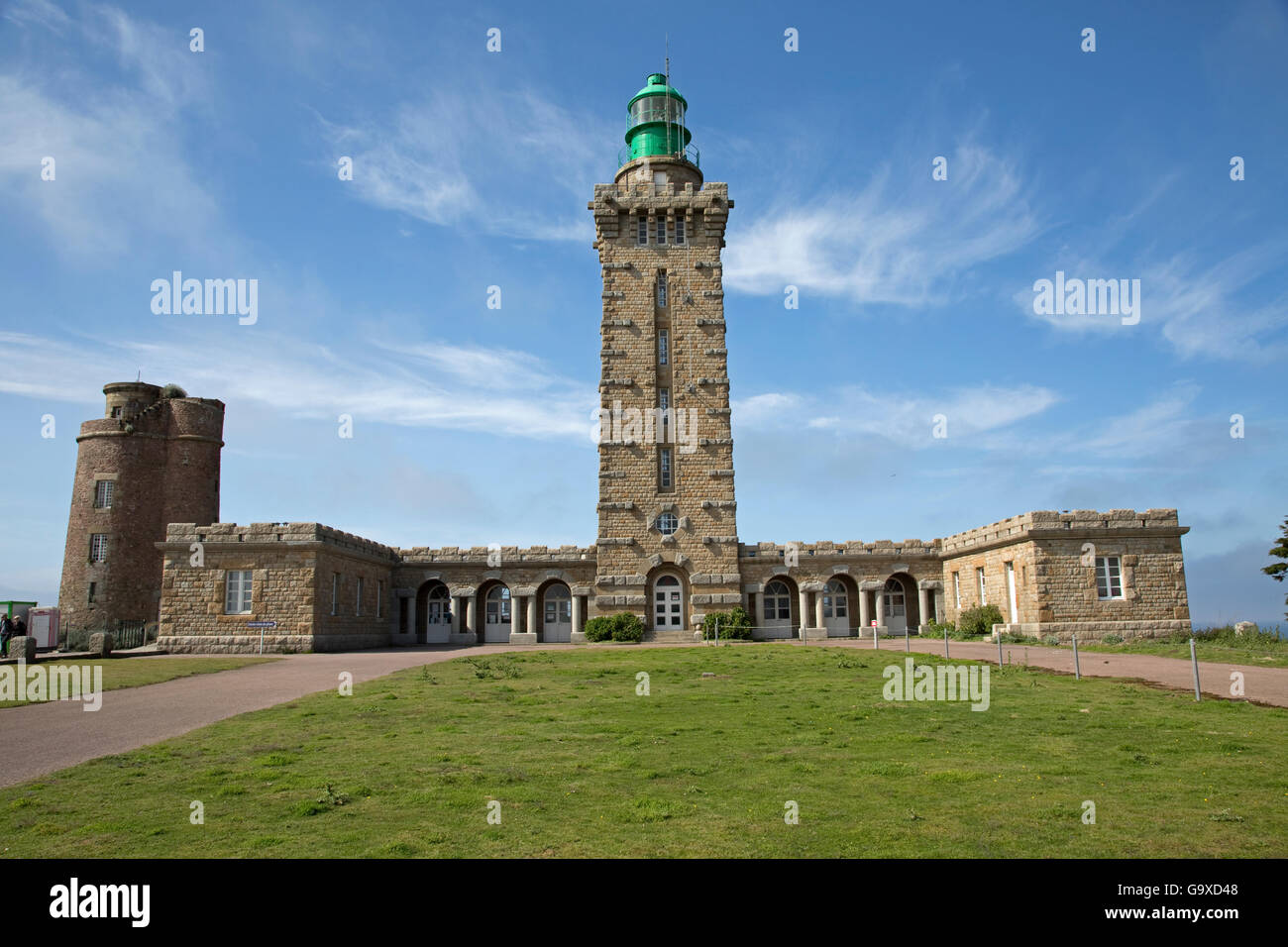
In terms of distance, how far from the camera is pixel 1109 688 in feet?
43.7

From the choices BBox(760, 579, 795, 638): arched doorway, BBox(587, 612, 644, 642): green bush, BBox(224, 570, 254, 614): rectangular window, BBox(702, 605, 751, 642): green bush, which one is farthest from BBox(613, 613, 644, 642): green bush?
BBox(224, 570, 254, 614): rectangular window

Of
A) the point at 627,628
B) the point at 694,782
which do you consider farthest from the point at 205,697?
the point at 627,628

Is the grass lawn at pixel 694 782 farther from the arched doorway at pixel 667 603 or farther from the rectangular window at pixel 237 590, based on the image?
the arched doorway at pixel 667 603

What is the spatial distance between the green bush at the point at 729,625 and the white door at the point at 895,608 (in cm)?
714

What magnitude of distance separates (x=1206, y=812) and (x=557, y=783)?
5.06 meters

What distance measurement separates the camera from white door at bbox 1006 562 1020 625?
2802cm

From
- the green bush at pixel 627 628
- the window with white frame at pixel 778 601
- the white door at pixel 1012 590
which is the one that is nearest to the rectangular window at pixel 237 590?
the green bush at pixel 627 628

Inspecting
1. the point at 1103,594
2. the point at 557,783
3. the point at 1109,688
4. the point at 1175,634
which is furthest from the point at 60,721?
the point at 1175,634

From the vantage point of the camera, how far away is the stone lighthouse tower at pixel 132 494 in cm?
3691

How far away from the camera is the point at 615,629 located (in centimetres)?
3200

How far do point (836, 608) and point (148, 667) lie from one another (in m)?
25.6
